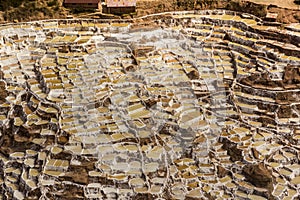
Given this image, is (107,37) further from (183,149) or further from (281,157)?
(281,157)

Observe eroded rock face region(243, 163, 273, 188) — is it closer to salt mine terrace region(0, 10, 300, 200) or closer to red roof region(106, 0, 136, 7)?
salt mine terrace region(0, 10, 300, 200)

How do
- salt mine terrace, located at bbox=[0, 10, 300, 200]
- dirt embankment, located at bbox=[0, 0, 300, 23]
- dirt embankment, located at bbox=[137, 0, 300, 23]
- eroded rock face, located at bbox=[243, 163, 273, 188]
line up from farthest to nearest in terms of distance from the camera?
dirt embankment, located at bbox=[0, 0, 300, 23], dirt embankment, located at bbox=[137, 0, 300, 23], salt mine terrace, located at bbox=[0, 10, 300, 200], eroded rock face, located at bbox=[243, 163, 273, 188]

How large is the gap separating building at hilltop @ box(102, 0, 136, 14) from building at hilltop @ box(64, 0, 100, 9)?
0.86 m

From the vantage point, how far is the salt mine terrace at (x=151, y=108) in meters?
27.7

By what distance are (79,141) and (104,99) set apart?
11.4ft

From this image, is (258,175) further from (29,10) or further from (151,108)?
(29,10)

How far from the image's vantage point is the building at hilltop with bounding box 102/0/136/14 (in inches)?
1515

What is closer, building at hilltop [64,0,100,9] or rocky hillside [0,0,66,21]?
rocky hillside [0,0,66,21]

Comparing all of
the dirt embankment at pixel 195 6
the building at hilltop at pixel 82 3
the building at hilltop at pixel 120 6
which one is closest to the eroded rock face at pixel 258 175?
the dirt embankment at pixel 195 6

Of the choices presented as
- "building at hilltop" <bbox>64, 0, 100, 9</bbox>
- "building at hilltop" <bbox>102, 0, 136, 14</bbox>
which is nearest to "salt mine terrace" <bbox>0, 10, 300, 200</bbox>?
"building at hilltop" <bbox>102, 0, 136, 14</bbox>

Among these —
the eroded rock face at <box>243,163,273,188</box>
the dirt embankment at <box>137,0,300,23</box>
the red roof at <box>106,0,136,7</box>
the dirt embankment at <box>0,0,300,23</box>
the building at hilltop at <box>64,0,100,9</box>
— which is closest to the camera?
the eroded rock face at <box>243,163,273,188</box>

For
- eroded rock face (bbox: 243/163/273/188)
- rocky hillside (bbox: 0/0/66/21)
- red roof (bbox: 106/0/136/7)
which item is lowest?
eroded rock face (bbox: 243/163/273/188)

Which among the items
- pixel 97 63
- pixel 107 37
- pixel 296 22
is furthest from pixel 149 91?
pixel 296 22

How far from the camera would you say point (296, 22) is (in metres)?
35.7
